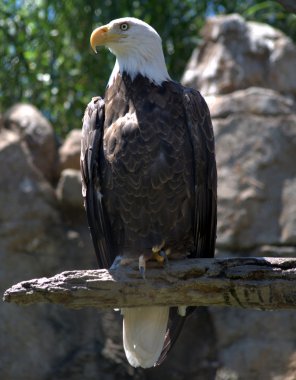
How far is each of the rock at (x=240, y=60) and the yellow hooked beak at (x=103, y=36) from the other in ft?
7.46

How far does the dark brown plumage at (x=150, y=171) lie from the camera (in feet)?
14.6

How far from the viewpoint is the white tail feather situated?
4551 millimetres

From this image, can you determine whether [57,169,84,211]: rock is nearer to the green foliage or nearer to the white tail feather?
the green foliage

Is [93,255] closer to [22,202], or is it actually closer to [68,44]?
[22,202]

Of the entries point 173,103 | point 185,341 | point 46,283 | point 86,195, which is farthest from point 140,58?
point 185,341

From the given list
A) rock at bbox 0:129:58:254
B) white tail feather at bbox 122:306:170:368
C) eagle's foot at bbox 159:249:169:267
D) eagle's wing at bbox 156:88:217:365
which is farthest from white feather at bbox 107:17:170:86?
rock at bbox 0:129:58:254

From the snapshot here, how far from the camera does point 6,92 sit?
26.3 ft

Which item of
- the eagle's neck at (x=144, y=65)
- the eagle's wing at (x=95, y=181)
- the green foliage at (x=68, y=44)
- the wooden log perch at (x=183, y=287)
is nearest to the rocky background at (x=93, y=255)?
the green foliage at (x=68, y=44)

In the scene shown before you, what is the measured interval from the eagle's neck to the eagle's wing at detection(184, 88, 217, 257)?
0.60 feet

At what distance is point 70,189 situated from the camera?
6547mm

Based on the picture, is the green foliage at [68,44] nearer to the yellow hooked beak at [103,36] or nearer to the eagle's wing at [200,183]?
the yellow hooked beak at [103,36]

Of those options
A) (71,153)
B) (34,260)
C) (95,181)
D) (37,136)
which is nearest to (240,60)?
(71,153)

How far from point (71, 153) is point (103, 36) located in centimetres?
213

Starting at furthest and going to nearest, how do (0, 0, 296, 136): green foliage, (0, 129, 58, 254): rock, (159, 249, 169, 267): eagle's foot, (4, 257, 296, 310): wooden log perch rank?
(0, 0, 296, 136): green foliage → (0, 129, 58, 254): rock → (159, 249, 169, 267): eagle's foot → (4, 257, 296, 310): wooden log perch
